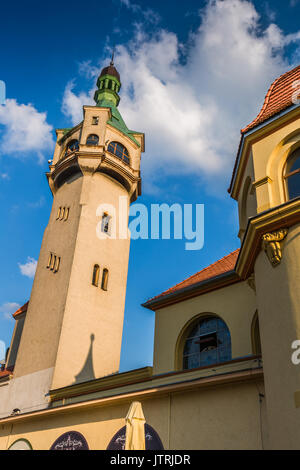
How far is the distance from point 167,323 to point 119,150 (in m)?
16.6

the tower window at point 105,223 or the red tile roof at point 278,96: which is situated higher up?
the tower window at point 105,223

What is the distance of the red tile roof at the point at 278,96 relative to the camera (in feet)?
36.8

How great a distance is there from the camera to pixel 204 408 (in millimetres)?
11547

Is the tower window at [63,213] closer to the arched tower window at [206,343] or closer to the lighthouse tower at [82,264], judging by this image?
the lighthouse tower at [82,264]

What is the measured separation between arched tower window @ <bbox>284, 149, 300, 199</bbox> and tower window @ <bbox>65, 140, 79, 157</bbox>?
65.0ft

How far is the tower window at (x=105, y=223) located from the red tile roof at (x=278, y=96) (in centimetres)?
1452

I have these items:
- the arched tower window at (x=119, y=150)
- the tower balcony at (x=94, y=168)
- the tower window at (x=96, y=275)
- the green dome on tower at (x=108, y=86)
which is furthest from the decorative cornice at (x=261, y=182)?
the green dome on tower at (x=108, y=86)

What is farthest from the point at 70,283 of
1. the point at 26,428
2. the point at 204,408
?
the point at 204,408

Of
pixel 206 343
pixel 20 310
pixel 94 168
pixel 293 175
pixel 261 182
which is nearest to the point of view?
pixel 293 175

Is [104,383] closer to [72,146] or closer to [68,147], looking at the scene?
[72,146]

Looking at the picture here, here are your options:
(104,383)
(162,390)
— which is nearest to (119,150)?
(104,383)

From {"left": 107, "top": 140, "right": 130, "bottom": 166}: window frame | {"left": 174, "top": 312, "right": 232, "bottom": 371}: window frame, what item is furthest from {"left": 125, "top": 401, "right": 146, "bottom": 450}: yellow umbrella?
{"left": 107, "top": 140, "right": 130, "bottom": 166}: window frame

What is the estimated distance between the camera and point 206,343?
46.0 ft
